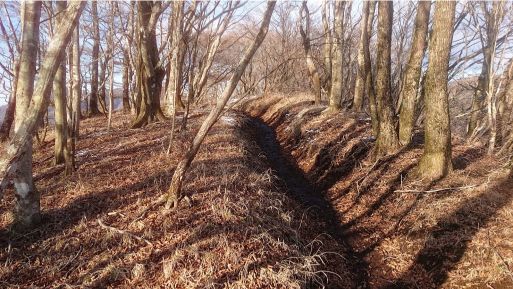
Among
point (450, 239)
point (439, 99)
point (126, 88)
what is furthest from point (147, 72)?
point (450, 239)

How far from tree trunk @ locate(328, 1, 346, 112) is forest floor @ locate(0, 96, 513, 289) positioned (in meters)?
5.05

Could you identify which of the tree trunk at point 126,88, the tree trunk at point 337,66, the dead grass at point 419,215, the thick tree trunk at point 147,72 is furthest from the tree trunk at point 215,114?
the tree trunk at point 126,88

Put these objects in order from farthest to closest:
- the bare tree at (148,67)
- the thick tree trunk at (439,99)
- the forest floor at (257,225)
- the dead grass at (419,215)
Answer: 1. the bare tree at (148,67)
2. the thick tree trunk at (439,99)
3. the dead grass at (419,215)
4. the forest floor at (257,225)

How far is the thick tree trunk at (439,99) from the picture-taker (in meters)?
6.66

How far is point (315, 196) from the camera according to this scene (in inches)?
313

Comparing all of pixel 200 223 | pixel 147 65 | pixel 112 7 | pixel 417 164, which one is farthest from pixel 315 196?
pixel 112 7

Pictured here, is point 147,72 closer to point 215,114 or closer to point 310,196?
point 310,196

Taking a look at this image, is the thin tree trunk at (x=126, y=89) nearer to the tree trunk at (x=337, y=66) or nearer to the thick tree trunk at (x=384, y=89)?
the tree trunk at (x=337, y=66)

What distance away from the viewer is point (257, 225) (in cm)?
508

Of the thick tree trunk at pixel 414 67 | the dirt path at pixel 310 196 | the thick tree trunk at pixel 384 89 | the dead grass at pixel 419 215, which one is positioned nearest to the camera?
the dead grass at pixel 419 215

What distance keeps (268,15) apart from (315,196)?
4283 mm

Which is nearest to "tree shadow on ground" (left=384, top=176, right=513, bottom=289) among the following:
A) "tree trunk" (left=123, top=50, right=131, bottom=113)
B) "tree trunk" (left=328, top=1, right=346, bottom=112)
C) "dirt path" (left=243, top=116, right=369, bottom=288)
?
"dirt path" (left=243, top=116, right=369, bottom=288)

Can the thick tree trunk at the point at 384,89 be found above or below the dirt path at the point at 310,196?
above

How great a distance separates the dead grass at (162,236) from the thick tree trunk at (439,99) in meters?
2.71
